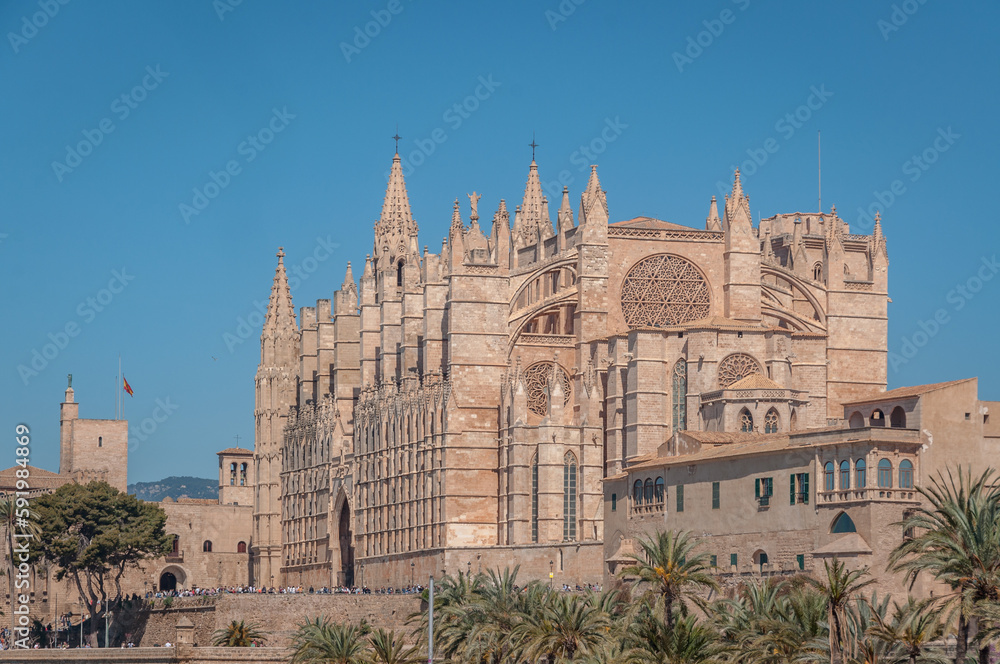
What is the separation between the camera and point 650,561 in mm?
50406

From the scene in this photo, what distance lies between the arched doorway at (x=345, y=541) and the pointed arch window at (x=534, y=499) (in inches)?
668

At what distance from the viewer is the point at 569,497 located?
242ft

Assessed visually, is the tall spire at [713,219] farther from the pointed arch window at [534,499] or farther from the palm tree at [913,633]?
the palm tree at [913,633]

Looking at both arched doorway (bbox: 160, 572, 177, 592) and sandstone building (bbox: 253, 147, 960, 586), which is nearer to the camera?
sandstone building (bbox: 253, 147, 960, 586)

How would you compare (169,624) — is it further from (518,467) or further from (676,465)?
(676,465)

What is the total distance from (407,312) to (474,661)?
34.3 m

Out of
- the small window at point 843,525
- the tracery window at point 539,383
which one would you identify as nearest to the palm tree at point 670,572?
the small window at point 843,525

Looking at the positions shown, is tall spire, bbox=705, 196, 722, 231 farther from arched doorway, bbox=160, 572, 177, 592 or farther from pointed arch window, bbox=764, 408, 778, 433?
arched doorway, bbox=160, 572, 177, 592

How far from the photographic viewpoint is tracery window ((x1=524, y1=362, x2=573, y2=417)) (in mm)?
77688

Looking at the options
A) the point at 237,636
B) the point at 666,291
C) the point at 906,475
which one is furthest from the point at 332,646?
the point at 666,291

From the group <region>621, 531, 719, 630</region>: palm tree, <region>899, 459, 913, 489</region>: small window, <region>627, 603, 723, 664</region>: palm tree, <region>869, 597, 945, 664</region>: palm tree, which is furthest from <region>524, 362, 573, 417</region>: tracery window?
<region>869, 597, 945, 664</region>: palm tree

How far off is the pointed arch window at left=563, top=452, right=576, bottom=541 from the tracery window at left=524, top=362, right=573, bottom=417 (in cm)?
429

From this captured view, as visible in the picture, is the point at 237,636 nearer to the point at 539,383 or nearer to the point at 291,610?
the point at 291,610

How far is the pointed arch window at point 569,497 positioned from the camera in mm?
73375
